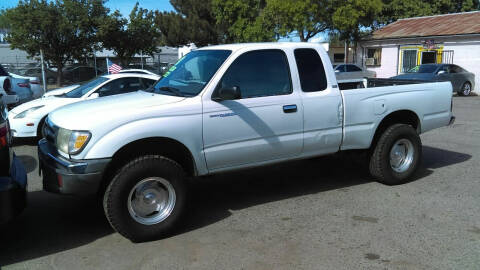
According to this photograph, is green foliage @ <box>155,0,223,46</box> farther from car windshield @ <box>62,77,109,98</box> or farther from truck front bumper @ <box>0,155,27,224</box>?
truck front bumper @ <box>0,155,27,224</box>

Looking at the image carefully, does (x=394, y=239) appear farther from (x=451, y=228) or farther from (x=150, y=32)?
(x=150, y=32)

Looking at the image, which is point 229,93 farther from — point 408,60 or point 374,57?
point 374,57

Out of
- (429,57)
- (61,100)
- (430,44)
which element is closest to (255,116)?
(61,100)

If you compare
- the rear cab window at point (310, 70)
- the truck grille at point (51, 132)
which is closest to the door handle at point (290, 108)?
the rear cab window at point (310, 70)

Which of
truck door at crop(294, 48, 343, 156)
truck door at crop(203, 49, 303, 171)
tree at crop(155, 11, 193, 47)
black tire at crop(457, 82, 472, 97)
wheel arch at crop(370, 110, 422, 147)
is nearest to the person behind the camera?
truck door at crop(203, 49, 303, 171)

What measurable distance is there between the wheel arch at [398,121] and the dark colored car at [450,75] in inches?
523

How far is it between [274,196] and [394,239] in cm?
174

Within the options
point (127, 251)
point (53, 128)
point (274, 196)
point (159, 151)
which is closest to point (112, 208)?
point (127, 251)

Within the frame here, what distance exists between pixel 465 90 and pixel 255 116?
62.5ft

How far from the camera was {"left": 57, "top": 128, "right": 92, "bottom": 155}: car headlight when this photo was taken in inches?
157

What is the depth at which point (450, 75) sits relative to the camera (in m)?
19.4

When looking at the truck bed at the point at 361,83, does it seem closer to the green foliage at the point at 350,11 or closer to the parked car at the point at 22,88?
the parked car at the point at 22,88

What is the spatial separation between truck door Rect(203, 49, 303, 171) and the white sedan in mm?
4936

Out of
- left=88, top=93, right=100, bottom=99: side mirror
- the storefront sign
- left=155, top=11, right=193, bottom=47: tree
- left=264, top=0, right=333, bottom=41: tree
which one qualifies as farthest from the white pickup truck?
left=155, top=11, right=193, bottom=47: tree
